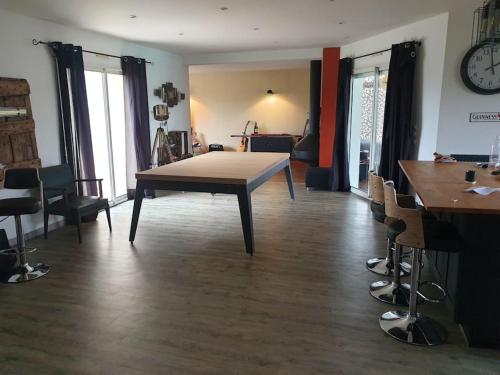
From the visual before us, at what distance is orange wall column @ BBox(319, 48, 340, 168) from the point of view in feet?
20.8

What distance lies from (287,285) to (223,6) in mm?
2729

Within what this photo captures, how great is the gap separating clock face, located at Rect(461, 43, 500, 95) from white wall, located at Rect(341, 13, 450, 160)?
257 millimetres

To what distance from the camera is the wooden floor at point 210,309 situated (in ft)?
7.00

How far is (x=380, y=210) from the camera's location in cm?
285

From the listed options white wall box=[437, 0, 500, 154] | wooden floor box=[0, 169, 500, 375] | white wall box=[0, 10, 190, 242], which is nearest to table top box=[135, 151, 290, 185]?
wooden floor box=[0, 169, 500, 375]

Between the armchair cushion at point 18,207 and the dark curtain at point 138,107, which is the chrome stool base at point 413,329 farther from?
the dark curtain at point 138,107

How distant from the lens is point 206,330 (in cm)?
244

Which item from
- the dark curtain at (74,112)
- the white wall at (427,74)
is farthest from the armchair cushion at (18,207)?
the white wall at (427,74)

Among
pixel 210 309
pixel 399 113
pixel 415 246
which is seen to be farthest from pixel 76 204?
pixel 399 113

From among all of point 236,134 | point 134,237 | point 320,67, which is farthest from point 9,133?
point 236,134

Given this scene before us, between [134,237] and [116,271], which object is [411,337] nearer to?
[116,271]

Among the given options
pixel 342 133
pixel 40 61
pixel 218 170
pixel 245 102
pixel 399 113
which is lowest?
pixel 218 170

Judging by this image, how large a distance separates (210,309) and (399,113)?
3.56 metres

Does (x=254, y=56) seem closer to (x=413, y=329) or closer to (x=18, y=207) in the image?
(x=18, y=207)
